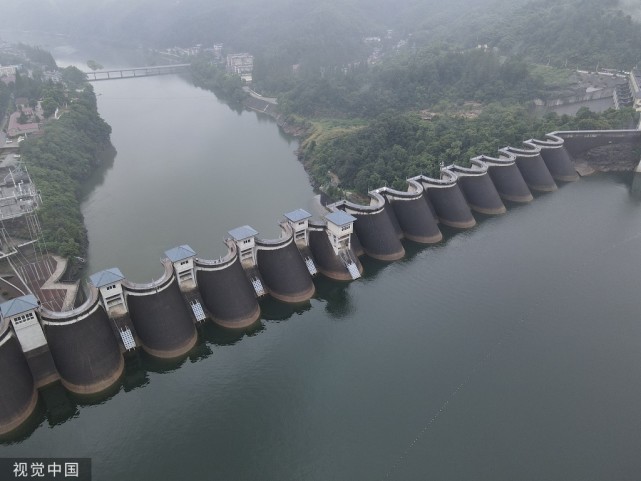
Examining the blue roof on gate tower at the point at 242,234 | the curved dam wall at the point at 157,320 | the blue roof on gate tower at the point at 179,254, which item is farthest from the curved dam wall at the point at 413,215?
the curved dam wall at the point at 157,320

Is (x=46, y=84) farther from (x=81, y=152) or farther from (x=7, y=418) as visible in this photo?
(x=7, y=418)

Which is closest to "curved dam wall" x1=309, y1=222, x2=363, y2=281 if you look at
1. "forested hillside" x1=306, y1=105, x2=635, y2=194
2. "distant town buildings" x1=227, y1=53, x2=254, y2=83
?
"forested hillside" x1=306, y1=105, x2=635, y2=194

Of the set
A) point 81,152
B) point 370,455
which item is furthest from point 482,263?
point 81,152

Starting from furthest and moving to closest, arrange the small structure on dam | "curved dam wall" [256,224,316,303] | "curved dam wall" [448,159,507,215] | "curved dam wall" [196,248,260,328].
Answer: "curved dam wall" [448,159,507,215] → the small structure on dam → "curved dam wall" [256,224,316,303] → "curved dam wall" [196,248,260,328]

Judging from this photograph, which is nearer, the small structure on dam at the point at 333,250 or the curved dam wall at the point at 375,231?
the small structure on dam at the point at 333,250

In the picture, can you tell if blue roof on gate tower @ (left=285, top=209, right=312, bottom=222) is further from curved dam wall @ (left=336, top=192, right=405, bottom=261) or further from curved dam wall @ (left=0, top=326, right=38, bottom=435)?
curved dam wall @ (left=0, top=326, right=38, bottom=435)

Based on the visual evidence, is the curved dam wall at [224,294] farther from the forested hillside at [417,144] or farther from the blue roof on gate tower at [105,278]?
the forested hillside at [417,144]

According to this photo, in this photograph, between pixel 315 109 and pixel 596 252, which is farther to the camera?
pixel 315 109
